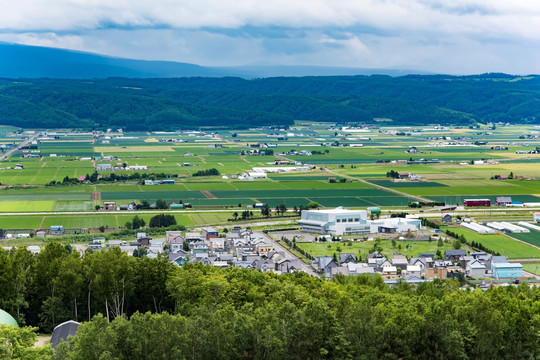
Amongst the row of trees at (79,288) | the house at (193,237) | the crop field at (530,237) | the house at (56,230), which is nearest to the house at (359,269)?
Answer: the house at (193,237)

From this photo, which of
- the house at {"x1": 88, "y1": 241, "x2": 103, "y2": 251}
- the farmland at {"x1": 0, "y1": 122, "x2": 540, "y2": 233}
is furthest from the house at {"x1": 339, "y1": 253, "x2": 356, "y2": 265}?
the farmland at {"x1": 0, "y1": 122, "x2": 540, "y2": 233}

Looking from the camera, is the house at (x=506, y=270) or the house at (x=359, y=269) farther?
the house at (x=506, y=270)

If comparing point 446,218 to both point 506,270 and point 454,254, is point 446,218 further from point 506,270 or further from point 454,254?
point 506,270

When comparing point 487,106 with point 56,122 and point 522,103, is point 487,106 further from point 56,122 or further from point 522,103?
point 56,122

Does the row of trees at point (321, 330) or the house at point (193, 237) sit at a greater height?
the row of trees at point (321, 330)

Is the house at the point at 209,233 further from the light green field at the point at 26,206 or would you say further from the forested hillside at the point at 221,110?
the forested hillside at the point at 221,110

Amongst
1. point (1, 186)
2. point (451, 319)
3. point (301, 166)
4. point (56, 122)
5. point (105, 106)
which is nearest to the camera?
point (451, 319)

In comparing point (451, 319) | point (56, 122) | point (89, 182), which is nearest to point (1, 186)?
point (89, 182)

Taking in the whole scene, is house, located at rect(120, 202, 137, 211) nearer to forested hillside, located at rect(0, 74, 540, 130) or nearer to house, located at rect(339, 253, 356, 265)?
house, located at rect(339, 253, 356, 265)
